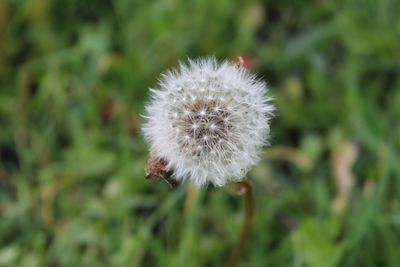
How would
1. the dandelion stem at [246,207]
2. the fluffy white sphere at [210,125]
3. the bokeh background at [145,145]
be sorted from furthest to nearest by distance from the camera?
the bokeh background at [145,145] < the dandelion stem at [246,207] < the fluffy white sphere at [210,125]

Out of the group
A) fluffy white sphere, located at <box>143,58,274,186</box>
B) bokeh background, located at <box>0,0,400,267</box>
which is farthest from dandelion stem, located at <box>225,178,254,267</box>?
bokeh background, located at <box>0,0,400,267</box>

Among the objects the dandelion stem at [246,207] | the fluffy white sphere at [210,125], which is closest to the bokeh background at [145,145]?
the dandelion stem at [246,207]

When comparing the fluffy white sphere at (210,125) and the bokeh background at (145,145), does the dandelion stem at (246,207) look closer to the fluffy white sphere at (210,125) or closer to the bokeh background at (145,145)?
the fluffy white sphere at (210,125)

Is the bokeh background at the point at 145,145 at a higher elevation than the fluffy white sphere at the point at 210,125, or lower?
higher

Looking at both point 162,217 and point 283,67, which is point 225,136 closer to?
point 162,217

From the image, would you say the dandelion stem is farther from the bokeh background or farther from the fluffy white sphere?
the bokeh background

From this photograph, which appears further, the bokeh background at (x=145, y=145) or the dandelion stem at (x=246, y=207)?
the bokeh background at (x=145, y=145)
